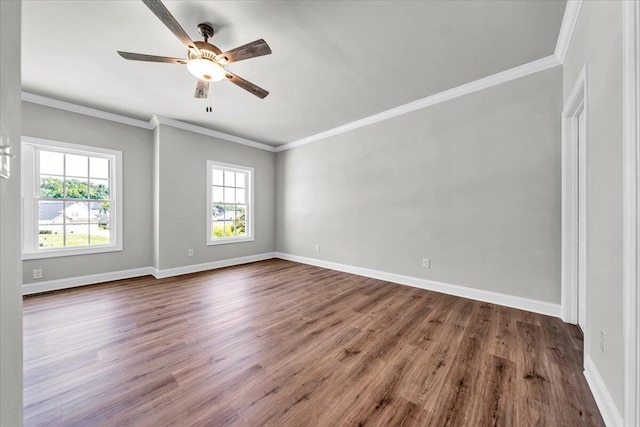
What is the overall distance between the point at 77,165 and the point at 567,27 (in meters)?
6.01

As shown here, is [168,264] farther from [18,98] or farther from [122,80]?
[18,98]

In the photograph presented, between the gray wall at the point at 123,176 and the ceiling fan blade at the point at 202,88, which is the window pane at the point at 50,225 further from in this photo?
the ceiling fan blade at the point at 202,88

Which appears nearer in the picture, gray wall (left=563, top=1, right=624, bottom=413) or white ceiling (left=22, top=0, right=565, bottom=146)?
gray wall (left=563, top=1, right=624, bottom=413)

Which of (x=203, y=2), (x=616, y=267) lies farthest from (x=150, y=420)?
(x=203, y=2)

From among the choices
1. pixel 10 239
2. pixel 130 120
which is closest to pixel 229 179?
pixel 130 120

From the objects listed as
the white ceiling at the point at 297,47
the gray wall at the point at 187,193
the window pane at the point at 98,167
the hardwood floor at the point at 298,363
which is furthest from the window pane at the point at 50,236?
the white ceiling at the point at 297,47

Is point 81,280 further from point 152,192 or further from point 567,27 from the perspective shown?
point 567,27

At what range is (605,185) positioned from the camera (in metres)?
1.38

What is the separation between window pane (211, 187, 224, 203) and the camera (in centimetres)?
484

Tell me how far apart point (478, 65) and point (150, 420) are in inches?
158

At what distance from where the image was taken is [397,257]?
373cm

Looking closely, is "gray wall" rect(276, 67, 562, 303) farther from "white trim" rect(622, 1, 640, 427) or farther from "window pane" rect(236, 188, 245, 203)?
"window pane" rect(236, 188, 245, 203)

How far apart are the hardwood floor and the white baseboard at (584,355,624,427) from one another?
2.1 inches

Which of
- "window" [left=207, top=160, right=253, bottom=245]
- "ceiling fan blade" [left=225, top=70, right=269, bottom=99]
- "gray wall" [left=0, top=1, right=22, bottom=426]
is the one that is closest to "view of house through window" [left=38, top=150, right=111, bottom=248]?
"window" [left=207, top=160, right=253, bottom=245]
